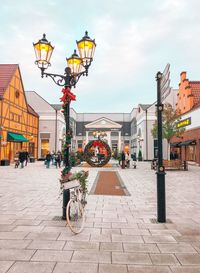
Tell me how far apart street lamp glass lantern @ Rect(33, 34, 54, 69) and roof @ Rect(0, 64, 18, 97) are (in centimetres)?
2274

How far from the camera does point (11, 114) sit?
29.9 meters

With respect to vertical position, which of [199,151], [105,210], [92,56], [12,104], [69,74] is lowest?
[105,210]

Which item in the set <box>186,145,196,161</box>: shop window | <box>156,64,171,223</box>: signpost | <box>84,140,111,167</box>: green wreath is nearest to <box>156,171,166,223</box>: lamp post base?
<box>156,64,171,223</box>: signpost

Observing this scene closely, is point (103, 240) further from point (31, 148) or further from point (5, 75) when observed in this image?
point (31, 148)

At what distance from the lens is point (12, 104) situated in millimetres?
30078

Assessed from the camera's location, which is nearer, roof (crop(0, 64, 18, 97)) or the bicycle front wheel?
the bicycle front wheel

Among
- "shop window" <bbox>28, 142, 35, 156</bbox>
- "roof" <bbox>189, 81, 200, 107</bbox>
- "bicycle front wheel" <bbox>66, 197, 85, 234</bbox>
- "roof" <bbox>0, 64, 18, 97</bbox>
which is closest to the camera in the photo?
"bicycle front wheel" <bbox>66, 197, 85, 234</bbox>

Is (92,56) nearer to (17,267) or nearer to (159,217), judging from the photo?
(159,217)

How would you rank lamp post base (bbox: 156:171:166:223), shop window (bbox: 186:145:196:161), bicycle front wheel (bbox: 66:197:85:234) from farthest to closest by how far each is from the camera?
1. shop window (bbox: 186:145:196:161)
2. lamp post base (bbox: 156:171:166:223)
3. bicycle front wheel (bbox: 66:197:85:234)

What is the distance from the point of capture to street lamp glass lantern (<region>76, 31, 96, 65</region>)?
6441 millimetres

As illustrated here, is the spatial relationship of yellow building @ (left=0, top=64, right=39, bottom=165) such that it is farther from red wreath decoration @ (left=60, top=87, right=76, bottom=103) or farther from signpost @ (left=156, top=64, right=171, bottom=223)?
signpost @ (left=156, top=64, right=171, bottom=223)

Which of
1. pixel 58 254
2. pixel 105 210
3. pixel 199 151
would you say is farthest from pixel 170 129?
pixel 58 254

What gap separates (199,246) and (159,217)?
5.13 feet

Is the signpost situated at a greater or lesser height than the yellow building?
lesser
